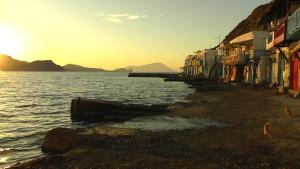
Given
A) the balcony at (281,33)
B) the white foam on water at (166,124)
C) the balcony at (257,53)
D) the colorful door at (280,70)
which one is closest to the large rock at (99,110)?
the white foam on water at (166,124)

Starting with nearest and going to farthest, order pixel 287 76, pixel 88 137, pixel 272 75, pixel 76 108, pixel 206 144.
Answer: pixel 206 144, pixel 88 137, pixel 76 108, pixel 287 76, pixel 272 75

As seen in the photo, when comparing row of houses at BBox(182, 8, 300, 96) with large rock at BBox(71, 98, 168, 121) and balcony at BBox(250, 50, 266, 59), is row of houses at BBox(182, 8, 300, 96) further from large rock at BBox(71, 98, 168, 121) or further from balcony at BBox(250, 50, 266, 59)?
large rock at BBox(71, 98, 168, 121)

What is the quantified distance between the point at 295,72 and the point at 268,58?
13.2 m

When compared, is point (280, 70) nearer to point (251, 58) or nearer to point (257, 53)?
point (257, 53)

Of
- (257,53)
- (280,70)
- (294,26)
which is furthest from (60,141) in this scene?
(257,53)

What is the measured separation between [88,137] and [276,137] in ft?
26.4

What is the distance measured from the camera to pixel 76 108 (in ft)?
85.7

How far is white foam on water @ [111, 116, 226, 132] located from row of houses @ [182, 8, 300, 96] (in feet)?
34.6

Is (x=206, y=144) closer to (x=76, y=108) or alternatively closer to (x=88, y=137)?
(x=88, y=137)

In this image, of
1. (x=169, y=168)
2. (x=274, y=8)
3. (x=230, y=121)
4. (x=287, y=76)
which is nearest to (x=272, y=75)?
(x=287, y=76)

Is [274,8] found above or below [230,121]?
above

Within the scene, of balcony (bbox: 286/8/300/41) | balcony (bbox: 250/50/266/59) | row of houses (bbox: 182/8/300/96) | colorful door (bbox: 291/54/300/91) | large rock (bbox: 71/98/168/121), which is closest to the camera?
large rock (bbox: 71/98/168/121)

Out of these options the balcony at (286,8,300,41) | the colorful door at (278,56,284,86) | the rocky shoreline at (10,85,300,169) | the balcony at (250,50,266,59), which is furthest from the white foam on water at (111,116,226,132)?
the balcony at (250,50,266,59)

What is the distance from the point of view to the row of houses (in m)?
32.5
